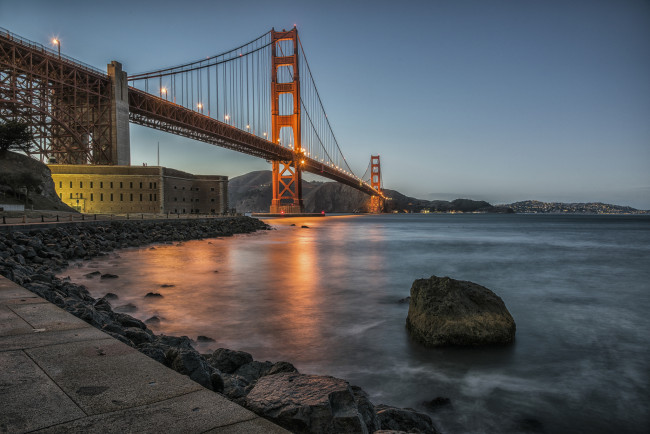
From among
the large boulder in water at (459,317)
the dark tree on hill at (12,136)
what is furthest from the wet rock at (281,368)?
the dark tree on hill at (12,136)

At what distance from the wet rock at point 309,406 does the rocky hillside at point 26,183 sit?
1085 inches

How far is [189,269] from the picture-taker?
11.5m

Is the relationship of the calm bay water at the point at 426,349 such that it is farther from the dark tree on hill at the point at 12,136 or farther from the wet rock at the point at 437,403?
the dark tree on hill at the point at 12,136

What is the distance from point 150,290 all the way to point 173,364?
6.35 metres

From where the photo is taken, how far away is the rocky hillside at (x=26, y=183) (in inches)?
950

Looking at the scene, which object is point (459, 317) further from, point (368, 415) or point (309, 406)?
point (309, 406)

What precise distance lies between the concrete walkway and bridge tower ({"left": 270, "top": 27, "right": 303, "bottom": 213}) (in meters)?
54.4

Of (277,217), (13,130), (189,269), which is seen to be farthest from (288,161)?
(189,269)

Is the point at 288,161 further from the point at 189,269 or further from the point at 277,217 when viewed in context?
the point at 189,269

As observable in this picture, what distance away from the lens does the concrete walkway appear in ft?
4.85

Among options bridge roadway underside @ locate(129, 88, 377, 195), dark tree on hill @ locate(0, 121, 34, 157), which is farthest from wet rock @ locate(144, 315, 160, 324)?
bridge roadway underside @ locate(129, 88, 377, 195)

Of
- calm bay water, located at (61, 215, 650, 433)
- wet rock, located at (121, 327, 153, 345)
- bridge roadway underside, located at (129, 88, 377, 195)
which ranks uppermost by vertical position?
bridge roadway underside, located at (129, 88, 377, 195)

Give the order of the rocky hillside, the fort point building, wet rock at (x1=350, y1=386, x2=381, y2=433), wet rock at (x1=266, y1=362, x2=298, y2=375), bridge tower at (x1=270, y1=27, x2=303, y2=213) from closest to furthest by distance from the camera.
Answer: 1. wet rock at (x1=350, y1=386, x2=381, y2=433)
2. wet rock at (x1=266, y1=362, x2=298, y2=375)
3. the rocky hillside
4. the fort point building
5. bridge tower at (x1=270, y1=27, x2=303, y2=213)

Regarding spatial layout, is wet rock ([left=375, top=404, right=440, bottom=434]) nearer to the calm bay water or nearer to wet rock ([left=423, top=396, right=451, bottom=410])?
the calm bay water
